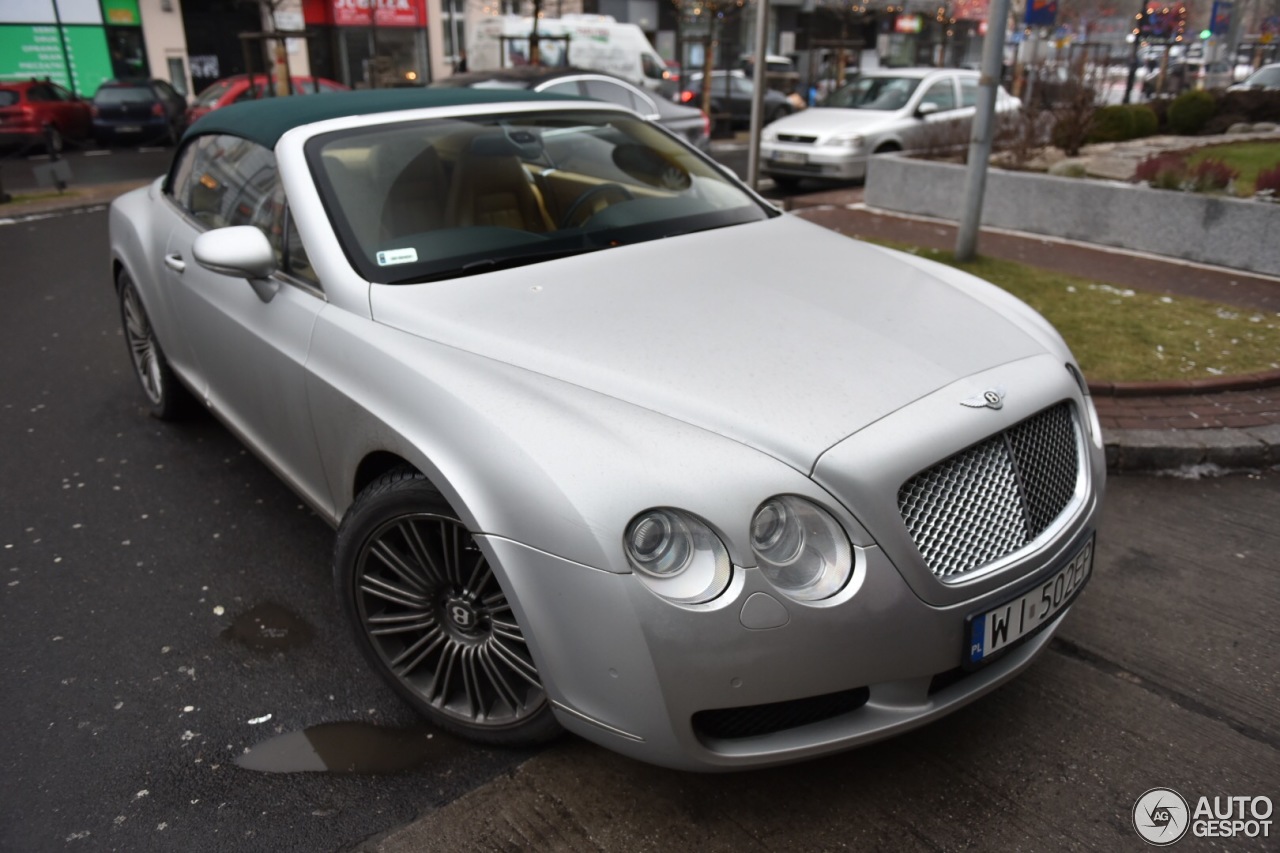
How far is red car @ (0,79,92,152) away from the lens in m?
18.2

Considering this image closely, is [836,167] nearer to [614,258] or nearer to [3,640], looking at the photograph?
[614,258]

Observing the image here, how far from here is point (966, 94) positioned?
45.6 ft

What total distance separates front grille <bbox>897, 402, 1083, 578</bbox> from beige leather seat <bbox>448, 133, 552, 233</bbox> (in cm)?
170

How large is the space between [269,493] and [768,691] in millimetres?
2890

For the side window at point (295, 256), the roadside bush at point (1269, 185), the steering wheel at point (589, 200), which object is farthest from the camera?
the roadside bush at point (1269, 185)

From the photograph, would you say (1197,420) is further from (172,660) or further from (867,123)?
(867,123)

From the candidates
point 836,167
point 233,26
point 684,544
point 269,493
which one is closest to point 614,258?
point 684,544

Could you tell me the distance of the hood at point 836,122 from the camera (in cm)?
1263

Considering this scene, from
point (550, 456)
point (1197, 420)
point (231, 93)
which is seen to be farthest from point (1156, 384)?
point (231, 93)

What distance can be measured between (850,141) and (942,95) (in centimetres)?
216

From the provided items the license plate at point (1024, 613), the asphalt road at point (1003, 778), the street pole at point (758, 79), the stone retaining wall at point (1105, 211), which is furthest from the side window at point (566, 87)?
the license plate at point (1024, 613)

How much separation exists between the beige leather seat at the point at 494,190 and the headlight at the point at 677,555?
62.2 inches

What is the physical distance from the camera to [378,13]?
30.1m

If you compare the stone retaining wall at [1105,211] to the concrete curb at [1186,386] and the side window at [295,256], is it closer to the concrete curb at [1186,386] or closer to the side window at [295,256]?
the concrete curb at [1186,386]
